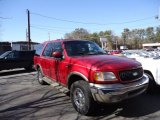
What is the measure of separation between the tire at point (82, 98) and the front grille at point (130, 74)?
85cm

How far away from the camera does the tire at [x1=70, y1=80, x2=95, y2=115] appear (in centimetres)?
512

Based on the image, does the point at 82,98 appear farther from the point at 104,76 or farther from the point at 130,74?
the point at 130,74

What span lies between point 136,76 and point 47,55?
12.1 ft

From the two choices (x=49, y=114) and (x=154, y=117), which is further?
(x=49, y=114)

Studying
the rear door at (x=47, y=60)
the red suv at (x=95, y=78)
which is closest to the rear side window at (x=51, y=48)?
the rear door at (x=47, y=60)

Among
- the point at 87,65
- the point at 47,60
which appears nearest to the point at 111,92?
the point at 87,65

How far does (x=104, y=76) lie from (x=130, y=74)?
708mm

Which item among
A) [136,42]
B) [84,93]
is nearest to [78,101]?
[84,93]

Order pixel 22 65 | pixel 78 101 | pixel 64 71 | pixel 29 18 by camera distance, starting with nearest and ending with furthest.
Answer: pixel 78 101, pixel 64 71, pixel 22 65, pixel 29 18

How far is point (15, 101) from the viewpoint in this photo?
7.03m

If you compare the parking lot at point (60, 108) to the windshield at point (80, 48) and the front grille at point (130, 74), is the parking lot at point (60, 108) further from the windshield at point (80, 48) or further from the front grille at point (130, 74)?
the windshield at point (80, 48)

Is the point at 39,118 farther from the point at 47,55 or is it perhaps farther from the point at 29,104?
the point at 47,55

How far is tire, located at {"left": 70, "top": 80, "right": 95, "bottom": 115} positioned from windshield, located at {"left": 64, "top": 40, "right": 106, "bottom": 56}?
117cm

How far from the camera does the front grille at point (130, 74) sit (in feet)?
16.6
